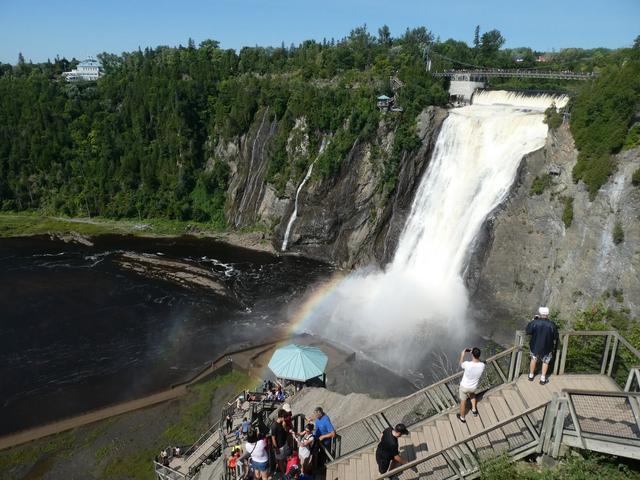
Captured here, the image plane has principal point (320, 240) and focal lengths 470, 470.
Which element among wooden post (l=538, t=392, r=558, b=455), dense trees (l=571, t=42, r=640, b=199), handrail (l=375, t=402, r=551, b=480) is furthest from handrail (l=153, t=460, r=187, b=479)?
dense trees (l=571, t=42, r=640, b=199)

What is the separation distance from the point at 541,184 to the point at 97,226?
2148 inches

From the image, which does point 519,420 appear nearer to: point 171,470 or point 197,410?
point 171,470

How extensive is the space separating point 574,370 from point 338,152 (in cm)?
4119

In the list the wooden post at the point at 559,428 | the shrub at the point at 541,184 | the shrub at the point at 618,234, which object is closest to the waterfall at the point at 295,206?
the shrub at the point at 541,184

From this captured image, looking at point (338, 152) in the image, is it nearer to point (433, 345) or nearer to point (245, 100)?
point (245, 100)

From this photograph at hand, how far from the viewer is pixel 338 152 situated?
5162 centimetres

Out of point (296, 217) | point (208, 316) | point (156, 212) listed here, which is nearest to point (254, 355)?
point (208, 316)

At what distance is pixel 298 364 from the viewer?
2214cm

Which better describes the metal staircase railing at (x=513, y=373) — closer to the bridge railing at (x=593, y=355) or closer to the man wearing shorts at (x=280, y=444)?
the bridge railing at (x=593, y=355)

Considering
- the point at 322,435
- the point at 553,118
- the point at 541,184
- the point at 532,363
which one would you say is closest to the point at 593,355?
the point at 532,363

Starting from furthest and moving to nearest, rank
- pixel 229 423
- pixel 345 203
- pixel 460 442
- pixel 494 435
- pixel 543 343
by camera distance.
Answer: pixel 345 203 → pixel 229 423 → pixel 543 343 → pixel 494 435 → pixel 460 442

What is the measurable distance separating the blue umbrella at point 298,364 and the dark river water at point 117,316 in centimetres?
964

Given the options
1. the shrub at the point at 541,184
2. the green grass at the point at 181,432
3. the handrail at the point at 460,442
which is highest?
the shrub at the point at 541,184

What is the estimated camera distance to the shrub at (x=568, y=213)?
29703 millimetres
